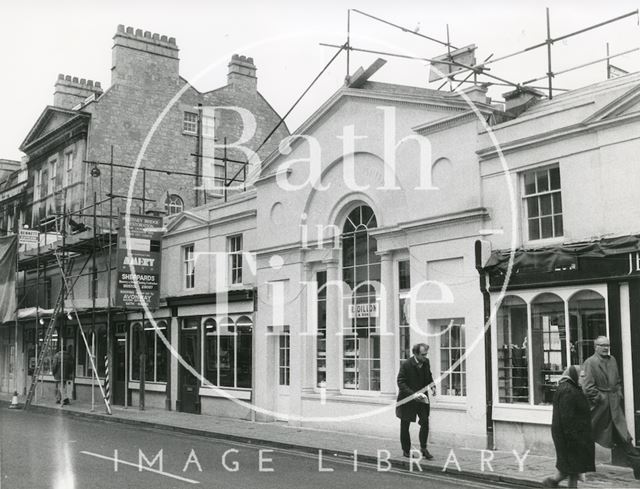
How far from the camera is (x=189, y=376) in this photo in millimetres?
22766

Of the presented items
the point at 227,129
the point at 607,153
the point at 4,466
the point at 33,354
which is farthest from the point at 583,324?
the point at 33,354

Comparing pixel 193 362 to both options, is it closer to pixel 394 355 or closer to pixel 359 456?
pixel 394 355

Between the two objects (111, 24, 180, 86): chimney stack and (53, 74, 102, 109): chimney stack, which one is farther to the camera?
(53, 74, 102, 109): chimney stack

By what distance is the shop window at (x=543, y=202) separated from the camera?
13203 millimetres

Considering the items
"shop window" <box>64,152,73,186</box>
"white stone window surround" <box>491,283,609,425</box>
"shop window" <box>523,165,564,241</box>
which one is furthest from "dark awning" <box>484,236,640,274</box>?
"shop window" <box>64,152,73,186</box>

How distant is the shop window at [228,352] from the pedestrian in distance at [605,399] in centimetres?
1079

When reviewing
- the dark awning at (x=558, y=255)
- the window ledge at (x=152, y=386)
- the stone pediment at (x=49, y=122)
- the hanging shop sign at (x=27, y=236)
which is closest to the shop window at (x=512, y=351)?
the dark awning at (x=558, y=255)

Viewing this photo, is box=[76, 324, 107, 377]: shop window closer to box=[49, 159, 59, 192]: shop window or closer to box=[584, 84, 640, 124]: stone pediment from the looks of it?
box=[49, 159, 59, 192]: shop window

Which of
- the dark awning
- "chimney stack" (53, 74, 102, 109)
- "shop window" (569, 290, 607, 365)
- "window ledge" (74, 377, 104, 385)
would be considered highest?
"chimney stack" (53, 74, 102, 109)

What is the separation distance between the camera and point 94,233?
2547cm

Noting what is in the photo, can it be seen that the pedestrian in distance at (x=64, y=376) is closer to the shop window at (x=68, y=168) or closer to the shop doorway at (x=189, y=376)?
the shop doorway at (x=189, y=376)

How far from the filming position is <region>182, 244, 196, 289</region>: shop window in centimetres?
2333

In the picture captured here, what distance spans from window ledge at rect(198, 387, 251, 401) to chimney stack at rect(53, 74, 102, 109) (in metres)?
19.0

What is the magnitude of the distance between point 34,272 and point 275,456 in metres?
23.3
